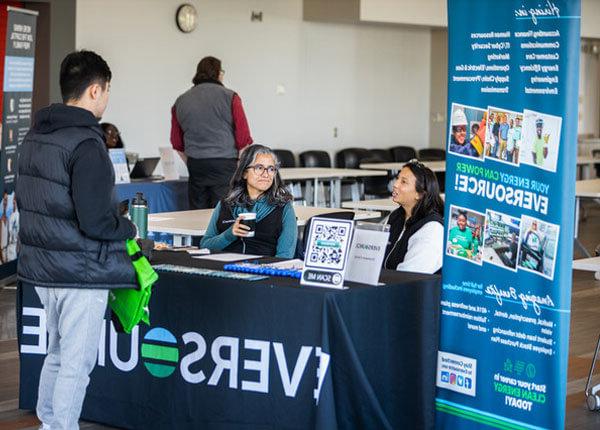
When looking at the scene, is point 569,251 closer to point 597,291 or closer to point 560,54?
point 560,54

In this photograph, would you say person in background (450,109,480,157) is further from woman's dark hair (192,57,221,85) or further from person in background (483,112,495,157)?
woman's dark hair (192,57,221,85)

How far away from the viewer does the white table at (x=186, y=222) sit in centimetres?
652

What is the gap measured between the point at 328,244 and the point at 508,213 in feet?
2.15

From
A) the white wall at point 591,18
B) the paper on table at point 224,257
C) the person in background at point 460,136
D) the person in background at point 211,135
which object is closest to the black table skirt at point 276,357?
the paper on table at point 224,257

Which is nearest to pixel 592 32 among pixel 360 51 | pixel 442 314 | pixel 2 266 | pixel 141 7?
pixel 360 51

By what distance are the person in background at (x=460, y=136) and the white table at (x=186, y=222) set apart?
248 centimetres

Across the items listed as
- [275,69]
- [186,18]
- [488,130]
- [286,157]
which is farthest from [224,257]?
[275,69]

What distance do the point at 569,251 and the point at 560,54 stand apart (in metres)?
0.67

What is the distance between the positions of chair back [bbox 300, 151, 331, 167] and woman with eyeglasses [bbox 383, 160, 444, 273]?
9414 mm

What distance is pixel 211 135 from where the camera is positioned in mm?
8805

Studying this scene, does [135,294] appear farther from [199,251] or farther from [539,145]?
[539,145]

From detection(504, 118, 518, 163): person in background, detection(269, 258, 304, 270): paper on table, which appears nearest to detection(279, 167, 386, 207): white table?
detection(269, 258, 304, 270): paper on table

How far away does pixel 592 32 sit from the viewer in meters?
17.6

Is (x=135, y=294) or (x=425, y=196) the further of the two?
(x=425, y=196)
